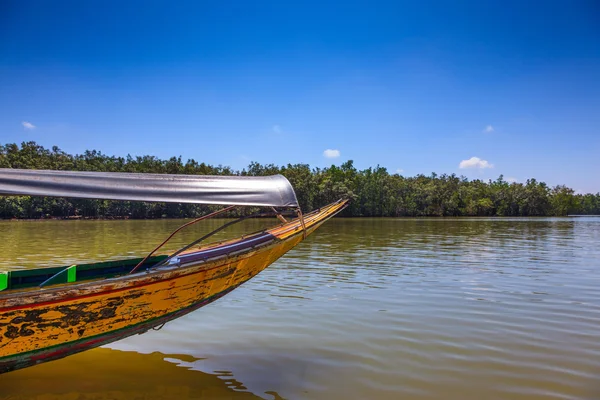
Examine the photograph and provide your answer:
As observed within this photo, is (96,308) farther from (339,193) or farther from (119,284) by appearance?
(339,193)

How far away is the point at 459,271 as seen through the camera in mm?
11914

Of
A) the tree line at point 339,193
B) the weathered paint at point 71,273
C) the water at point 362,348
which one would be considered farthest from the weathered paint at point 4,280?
the tree line at point 339,193

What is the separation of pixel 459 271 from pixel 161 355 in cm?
870

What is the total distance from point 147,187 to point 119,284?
1.18 m

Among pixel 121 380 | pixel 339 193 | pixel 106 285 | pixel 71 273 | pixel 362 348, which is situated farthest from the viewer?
pixel 339 193

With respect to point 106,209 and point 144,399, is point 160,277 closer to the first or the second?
point 144,399

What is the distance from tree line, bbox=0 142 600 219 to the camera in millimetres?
63781

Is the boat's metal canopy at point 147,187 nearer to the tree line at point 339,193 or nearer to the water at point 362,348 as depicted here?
the water at point 362,348

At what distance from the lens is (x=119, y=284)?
471 centimetres

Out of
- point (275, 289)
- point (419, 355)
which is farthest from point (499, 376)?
point (275, 289)

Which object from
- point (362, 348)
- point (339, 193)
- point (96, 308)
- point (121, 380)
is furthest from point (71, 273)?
point (339, 193)

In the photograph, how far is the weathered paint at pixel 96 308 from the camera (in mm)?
4367

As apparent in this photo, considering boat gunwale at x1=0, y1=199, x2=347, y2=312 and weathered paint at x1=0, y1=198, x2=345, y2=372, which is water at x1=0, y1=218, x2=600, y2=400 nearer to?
weathered paint at x1=0, y1=198, x2=345, y2=372

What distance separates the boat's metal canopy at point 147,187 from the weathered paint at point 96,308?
83 cm
